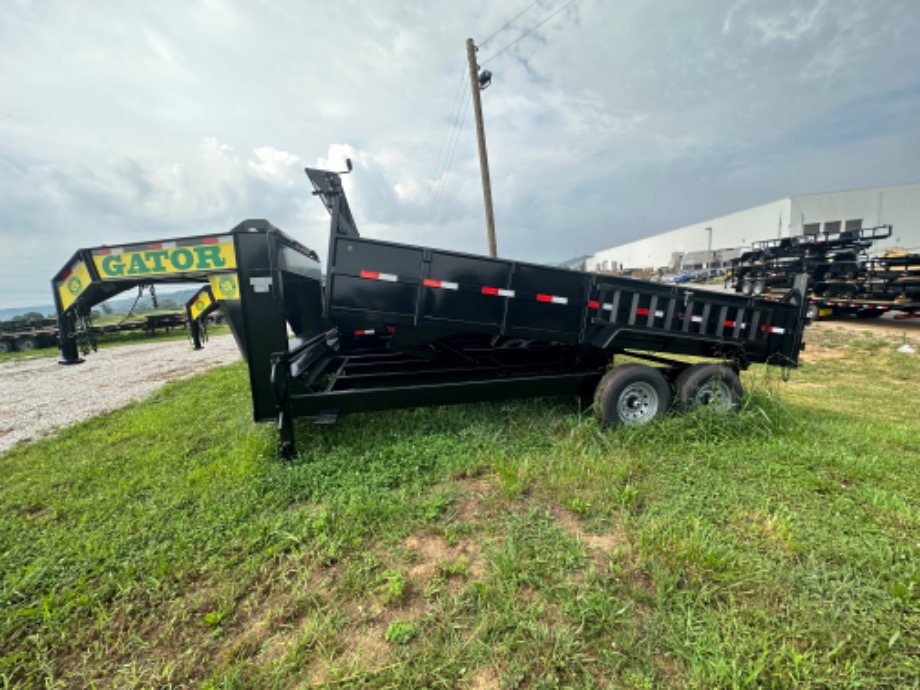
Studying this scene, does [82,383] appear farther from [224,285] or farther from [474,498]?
[474,498]

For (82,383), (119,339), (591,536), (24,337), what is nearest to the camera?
(591,536)

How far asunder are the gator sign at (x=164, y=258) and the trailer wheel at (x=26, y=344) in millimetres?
18942

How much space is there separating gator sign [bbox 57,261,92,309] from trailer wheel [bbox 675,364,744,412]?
6353mm

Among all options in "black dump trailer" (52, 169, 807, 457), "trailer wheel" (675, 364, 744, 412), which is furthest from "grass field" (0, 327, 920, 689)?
"black dump trailer" (52, 169, 807, 457)

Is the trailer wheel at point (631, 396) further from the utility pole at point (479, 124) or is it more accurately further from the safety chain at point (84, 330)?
the utility pole at point (479, 124)

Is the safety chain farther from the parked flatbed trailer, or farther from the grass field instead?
the parked flatbed trailer

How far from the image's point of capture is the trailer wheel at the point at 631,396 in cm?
392

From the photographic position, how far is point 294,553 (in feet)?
7.57

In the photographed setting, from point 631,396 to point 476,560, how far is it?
2.60 m

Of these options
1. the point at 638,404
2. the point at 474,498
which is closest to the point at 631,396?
the point at 638,404

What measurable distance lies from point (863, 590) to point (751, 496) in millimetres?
853

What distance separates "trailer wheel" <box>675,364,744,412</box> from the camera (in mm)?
4117

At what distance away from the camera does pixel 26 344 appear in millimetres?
16344

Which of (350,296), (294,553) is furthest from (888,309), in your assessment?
(294,553)
